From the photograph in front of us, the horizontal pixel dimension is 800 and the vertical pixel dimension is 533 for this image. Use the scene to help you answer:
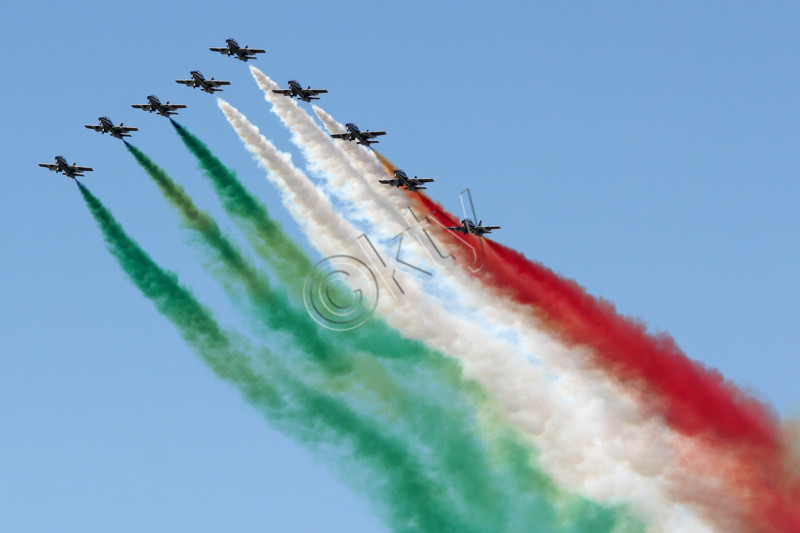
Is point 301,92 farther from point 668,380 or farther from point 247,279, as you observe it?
point 668,380

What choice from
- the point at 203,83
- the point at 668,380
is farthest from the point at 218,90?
the point at 668,380

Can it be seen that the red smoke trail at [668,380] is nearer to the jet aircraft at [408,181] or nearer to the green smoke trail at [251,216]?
the jet aircraft at [408,181]

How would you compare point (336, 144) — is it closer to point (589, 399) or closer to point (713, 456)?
point (589, 399)

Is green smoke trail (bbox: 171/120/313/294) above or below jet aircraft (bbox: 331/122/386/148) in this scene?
below

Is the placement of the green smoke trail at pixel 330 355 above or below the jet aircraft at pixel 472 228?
below

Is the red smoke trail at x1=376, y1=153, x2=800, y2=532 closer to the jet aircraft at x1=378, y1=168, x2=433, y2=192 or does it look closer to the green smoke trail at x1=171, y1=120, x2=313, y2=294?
→ the jet aircraft at x1=378, y1=168, x2=433, y2=192
